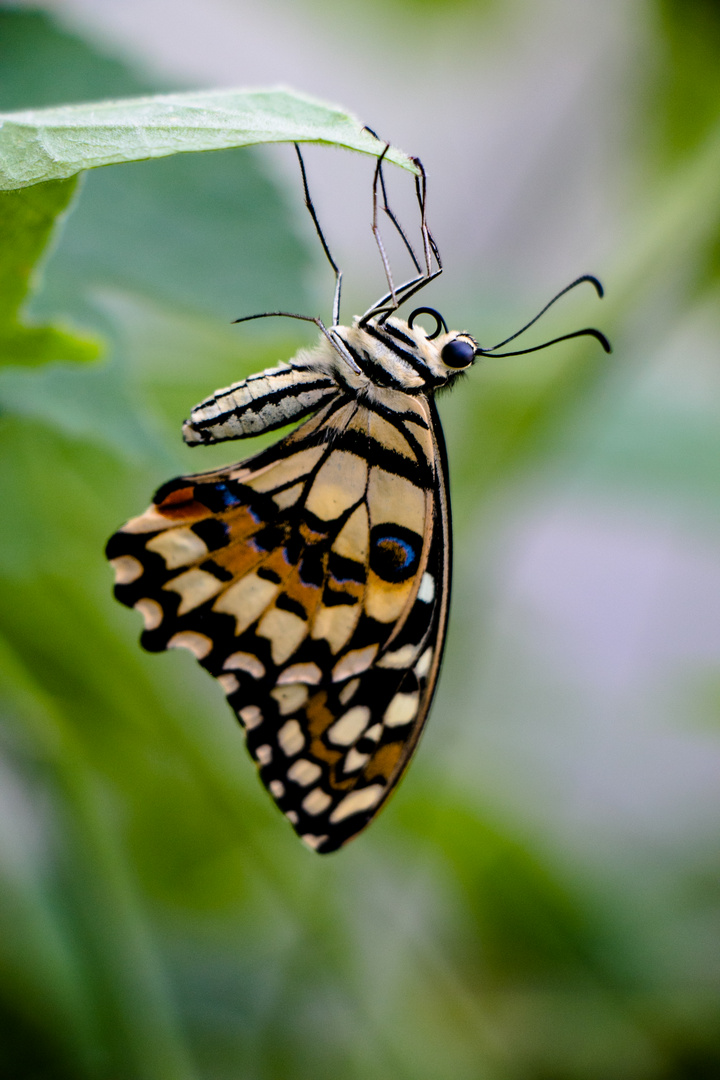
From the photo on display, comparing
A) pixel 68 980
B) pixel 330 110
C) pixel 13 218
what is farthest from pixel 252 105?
pixel 68 980

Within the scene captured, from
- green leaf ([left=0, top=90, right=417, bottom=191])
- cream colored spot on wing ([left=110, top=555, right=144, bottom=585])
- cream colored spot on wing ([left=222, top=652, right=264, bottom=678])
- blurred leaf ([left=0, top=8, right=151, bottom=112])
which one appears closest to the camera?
green leaf ([left=0, top=90, right=417, bottom=191])

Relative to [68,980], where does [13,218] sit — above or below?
above

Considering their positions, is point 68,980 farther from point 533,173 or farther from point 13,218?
point 533,173

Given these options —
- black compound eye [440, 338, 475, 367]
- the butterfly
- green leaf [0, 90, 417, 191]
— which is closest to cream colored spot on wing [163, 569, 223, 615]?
the butterfly

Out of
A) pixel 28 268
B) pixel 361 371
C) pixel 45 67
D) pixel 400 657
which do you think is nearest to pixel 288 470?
pixel 361 371

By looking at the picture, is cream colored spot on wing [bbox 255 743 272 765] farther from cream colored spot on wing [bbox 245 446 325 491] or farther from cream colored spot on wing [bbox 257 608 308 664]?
cream colored spot on wing [bbox 245 446 325 491]

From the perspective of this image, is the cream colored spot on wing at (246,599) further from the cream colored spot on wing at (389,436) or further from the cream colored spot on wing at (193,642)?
the cream colored spot on wing at (389,436)

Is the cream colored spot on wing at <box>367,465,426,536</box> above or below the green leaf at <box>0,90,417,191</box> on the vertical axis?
below

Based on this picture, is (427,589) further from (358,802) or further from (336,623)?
(358,802)
